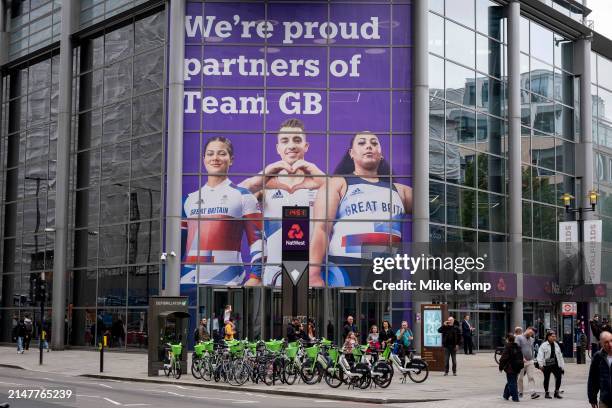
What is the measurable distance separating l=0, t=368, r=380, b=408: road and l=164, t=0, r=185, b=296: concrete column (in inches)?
489

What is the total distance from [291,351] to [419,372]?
12.7 feet

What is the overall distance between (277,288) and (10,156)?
905 inches

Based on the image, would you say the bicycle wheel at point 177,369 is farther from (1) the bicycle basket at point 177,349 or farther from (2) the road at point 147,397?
(2) the road at point 147,397

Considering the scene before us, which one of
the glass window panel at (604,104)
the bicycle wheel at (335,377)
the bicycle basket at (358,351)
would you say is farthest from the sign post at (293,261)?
the glass window panel at (604,104)

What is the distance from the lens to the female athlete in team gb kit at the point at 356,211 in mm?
42406

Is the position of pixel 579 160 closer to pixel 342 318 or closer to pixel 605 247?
pixel 605 247

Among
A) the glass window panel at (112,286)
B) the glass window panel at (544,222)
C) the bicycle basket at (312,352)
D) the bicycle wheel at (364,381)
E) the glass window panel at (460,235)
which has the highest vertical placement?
the glass window panel at (544,222)

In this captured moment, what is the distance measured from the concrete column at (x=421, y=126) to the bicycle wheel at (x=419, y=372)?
13746 mm

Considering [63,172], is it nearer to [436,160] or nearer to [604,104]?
[436,160]

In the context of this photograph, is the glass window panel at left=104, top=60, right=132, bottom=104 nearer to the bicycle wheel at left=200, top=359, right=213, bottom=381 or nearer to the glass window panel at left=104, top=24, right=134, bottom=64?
the glass window panel at left=104, top=24, right=134, bottom=64

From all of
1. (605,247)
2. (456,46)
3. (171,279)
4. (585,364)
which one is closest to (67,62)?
(171,279)

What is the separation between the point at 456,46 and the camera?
46156mm

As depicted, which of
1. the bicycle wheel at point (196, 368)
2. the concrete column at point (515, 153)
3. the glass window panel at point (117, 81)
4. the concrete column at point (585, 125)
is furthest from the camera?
the concrete column at point (585, 125)

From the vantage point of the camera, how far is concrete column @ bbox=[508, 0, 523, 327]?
48.2 m
